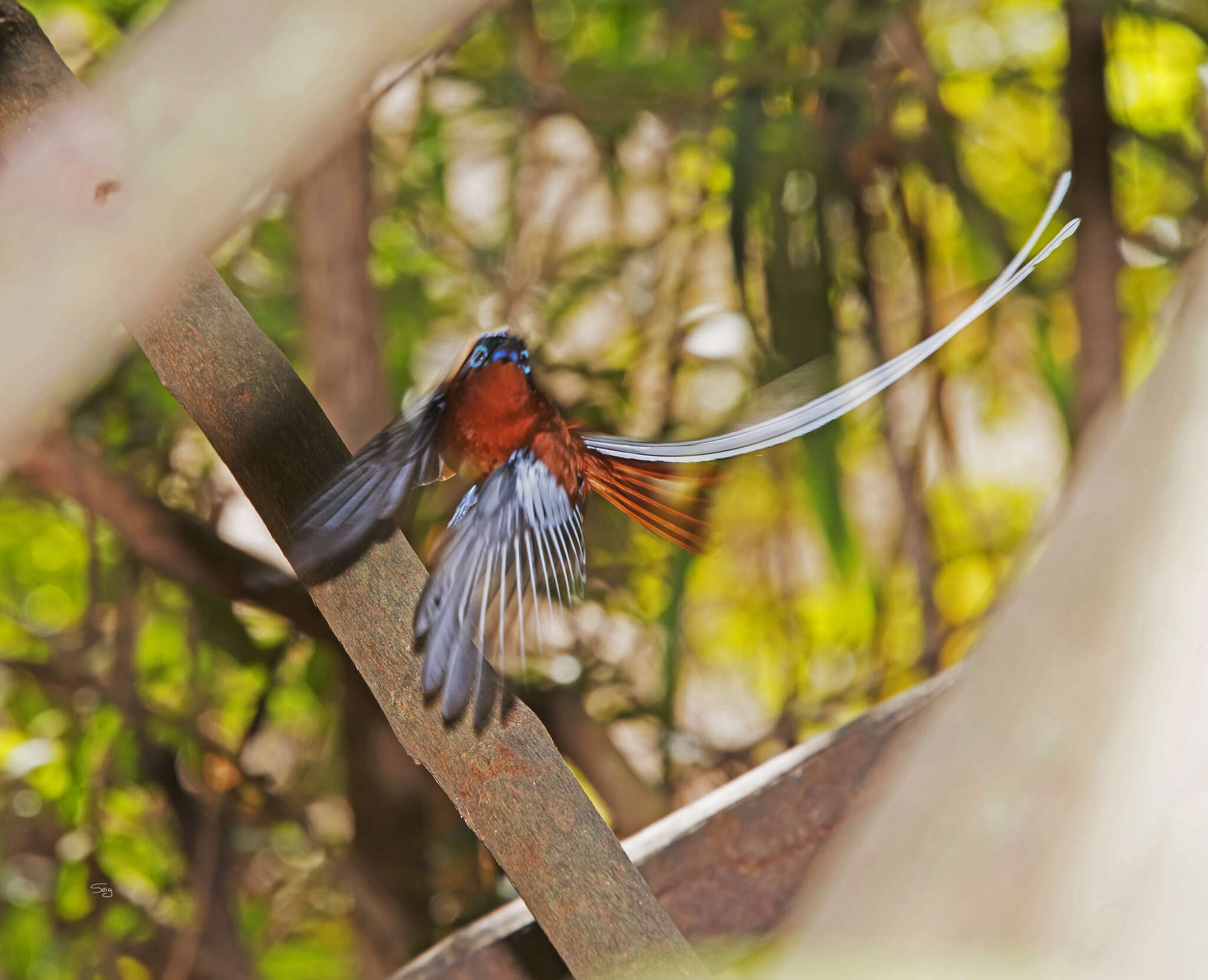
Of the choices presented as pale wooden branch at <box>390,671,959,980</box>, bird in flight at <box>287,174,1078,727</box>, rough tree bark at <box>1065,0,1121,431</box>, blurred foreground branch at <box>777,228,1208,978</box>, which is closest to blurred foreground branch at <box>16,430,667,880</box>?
pale wooden branch at <box>390,671,959,980</box>

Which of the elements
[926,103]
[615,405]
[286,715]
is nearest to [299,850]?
[286,715]

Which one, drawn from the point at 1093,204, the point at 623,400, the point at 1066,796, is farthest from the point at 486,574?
the point at 1093,204

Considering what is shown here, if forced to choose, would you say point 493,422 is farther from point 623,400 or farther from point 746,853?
point 623,400

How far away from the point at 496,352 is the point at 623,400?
617mm

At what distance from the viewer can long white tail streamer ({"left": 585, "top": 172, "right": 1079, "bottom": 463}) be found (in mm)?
243

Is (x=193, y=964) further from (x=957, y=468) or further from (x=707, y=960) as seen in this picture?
(x=957, y=468)

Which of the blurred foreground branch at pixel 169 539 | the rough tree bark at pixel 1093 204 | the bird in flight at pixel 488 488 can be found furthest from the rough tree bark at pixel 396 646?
the rough tree bark at pixel 1093 204

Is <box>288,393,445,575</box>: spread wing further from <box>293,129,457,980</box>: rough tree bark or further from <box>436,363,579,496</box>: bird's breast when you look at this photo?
<box>293,129,457,980</box>: rough tree bark

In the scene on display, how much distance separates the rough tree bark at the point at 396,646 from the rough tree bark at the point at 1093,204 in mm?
724

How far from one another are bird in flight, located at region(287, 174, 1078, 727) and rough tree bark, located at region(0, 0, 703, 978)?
10 mm

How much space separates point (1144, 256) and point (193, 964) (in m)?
1.04

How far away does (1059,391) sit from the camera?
0.82 metres

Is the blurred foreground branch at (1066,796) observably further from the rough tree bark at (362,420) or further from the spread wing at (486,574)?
the rough tree bark at (362,420)

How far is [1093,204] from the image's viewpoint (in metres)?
0.87
